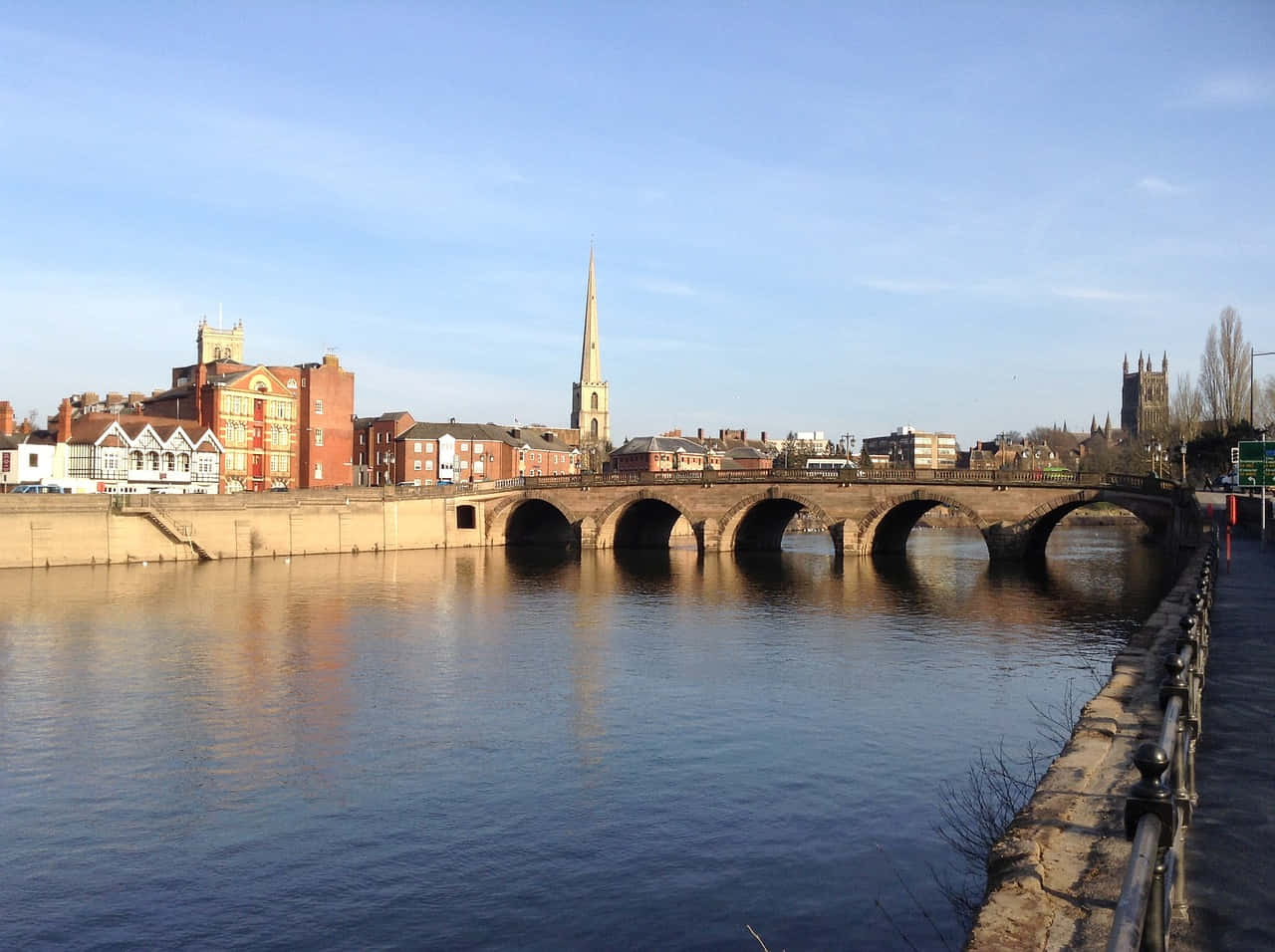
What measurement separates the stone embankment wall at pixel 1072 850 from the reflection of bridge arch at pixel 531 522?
6955 cm

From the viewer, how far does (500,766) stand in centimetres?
2178

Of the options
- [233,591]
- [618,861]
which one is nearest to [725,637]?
[618,861]

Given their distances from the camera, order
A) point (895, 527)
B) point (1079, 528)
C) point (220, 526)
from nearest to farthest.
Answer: point (220, 526)
point (895, 527)
point (1079, 528)

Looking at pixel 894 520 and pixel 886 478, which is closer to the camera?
pixel 886 478

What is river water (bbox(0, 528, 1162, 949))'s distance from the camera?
585 inches

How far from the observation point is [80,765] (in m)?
21.8

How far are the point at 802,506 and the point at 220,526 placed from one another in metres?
42.3

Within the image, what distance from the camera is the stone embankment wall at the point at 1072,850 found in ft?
30.9

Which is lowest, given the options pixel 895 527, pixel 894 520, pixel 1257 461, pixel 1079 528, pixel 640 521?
pixel 1079 528

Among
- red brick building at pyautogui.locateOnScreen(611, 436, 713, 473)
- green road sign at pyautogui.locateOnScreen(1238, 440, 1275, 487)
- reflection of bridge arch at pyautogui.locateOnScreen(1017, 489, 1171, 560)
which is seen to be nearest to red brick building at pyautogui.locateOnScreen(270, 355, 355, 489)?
red brick building at pyautogui.locateOnScreen(611, 436, 713, 473)

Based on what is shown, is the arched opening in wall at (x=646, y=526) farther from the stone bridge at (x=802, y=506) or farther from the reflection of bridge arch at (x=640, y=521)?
→ the stone bridge at (x=802, y=506)

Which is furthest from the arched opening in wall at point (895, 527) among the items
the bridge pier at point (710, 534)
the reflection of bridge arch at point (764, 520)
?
the bridge pier at point (710, 534)

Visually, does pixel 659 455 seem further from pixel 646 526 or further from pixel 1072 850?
pixel 1072 850

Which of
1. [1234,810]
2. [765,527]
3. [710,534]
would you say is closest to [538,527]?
[765,527]
